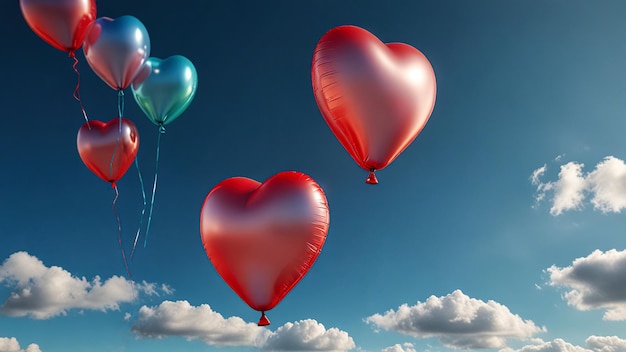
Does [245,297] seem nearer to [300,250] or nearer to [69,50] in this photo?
[300,250]

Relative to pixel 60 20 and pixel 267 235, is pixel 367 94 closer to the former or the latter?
pixel 267 235

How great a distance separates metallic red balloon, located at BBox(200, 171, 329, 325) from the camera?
33.3 feet

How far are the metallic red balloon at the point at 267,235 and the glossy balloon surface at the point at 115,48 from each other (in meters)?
2.63

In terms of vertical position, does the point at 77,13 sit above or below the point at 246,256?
above

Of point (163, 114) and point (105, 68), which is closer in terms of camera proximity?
point (105, 68)

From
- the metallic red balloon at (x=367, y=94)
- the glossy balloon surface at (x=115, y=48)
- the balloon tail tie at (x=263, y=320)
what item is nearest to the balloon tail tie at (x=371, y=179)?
the metallic red balloon at (x=367, y=94)

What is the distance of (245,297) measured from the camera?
1048 centimetres

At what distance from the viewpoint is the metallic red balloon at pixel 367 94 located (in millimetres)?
10141

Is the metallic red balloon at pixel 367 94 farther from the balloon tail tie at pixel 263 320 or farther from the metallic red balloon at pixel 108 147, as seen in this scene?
the metallic red balloon at pixel 108 147

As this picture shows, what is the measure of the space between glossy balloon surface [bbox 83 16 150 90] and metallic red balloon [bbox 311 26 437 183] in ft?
9.91

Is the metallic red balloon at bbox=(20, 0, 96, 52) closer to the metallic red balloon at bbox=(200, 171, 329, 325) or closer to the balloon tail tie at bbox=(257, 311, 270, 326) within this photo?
the metallic red balloon at bbox=(200, 171, 329, 325)

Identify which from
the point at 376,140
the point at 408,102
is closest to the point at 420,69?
the point at 408,102

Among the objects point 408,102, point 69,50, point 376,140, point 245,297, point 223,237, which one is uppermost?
point 69,50

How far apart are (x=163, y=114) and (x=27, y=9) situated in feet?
9.22
